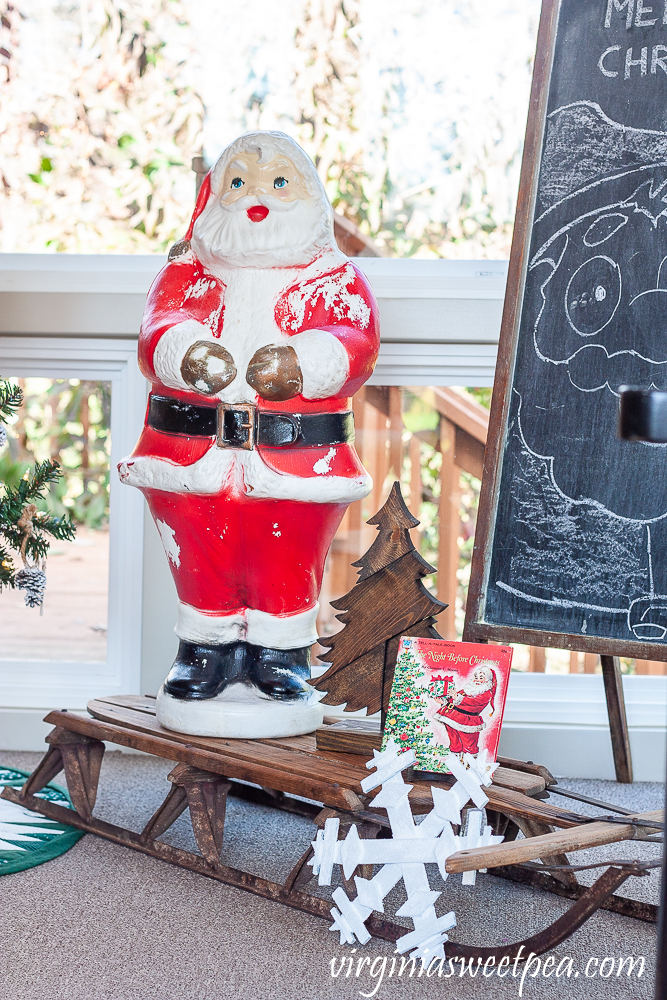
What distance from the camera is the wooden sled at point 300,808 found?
1.16 metres

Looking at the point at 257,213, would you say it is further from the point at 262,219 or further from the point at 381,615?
the point at 381,615

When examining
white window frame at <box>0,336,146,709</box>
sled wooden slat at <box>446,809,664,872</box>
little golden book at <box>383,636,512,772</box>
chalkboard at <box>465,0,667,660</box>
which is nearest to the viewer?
sled wooden slat at <box>446,809,664,872</box>

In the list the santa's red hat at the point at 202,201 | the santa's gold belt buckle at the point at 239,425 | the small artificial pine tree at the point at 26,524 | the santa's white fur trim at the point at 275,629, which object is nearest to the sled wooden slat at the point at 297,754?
the santa's white fur trim at the point at 275,629

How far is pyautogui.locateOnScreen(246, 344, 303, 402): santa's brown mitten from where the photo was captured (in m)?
1.51

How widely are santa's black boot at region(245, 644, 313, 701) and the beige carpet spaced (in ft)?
0.87

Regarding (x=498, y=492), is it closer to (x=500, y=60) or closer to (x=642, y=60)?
(x=642, y=60)

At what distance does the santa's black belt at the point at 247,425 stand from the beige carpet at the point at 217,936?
0.68 meters

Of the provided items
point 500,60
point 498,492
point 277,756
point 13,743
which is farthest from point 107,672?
point 500,60

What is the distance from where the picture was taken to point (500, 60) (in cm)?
227

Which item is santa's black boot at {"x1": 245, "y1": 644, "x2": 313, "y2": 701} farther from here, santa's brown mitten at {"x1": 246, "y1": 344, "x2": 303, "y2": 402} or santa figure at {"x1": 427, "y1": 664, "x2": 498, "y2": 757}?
santa's brown mitten at {"x1": 246, "y1": 344, "x2": 303, "y2": 402}

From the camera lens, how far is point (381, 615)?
4.83ft

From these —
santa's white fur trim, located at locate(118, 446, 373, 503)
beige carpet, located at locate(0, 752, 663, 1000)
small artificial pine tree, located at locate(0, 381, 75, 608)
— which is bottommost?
beige carpet, located at locate(0, 752, 663, 1000)

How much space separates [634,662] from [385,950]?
46.2 inches

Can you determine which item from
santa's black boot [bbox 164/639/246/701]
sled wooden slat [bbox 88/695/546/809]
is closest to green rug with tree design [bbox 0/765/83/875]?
sled wooden slat [bbox 88/695/546/809]
